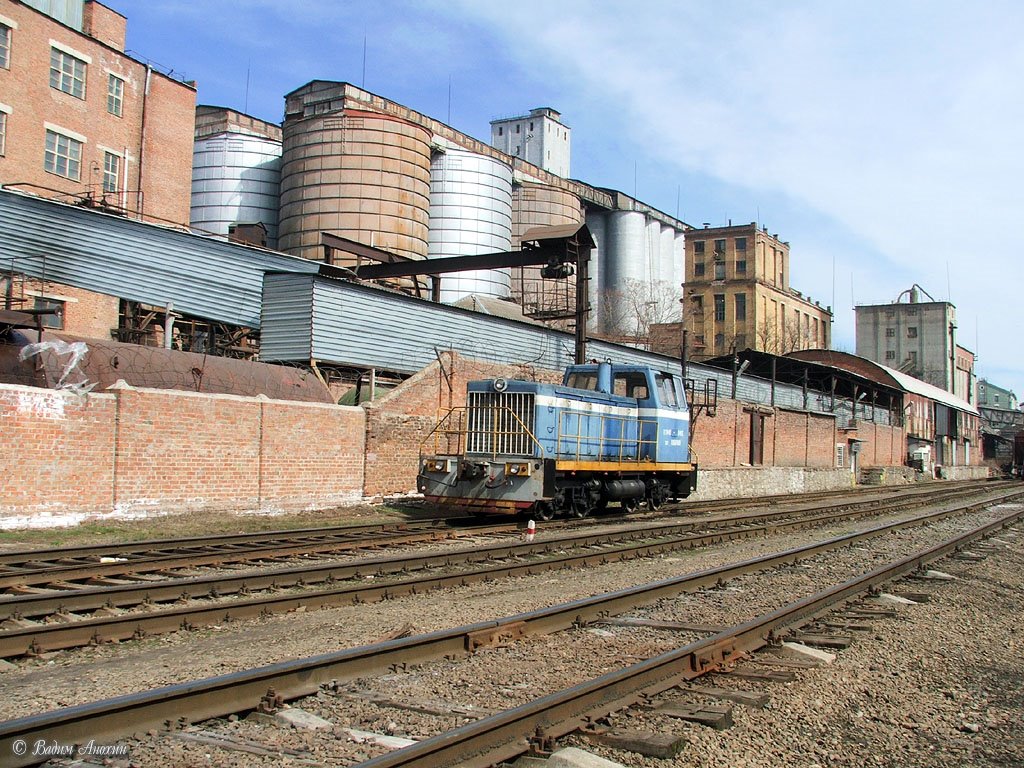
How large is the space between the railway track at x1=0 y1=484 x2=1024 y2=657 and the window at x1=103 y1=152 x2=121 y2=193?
95.5 feet

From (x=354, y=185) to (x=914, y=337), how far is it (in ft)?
267

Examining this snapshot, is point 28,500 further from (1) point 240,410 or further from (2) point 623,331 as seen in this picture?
(2) point 623,331

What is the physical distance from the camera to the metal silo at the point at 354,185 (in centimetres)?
4425

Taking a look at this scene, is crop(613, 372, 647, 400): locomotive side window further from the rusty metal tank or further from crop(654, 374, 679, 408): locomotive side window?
the rusty metal tank

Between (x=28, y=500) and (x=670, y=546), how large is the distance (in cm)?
1039

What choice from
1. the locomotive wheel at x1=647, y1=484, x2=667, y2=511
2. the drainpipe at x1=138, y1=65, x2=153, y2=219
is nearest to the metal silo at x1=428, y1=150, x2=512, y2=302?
the drainpipe at x1=138, y1=65, x2=153, y2=219

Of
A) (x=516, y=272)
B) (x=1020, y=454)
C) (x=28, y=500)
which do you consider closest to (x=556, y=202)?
(x=516, y=272)

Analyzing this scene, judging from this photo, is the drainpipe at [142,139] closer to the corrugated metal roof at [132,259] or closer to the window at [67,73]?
the window at [67,73]

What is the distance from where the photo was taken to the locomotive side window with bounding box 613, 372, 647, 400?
19.9 meters

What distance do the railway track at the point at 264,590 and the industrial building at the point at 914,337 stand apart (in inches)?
3786

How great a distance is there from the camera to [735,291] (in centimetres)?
8662

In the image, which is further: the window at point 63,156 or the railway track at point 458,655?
the window at point 63,156

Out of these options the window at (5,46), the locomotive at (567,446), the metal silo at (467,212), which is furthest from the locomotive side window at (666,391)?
the metal silo at (467,212)

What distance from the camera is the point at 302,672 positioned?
5.68 meters
